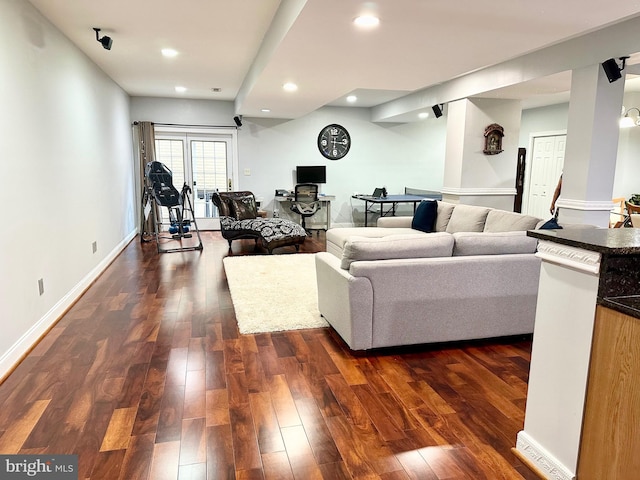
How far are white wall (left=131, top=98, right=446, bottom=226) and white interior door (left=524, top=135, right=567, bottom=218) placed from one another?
75.1 inches

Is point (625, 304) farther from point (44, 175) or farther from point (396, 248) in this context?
point (44, 175)

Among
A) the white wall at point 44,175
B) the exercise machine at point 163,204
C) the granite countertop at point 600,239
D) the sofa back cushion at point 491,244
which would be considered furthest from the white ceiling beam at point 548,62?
the white wall at point 44,175

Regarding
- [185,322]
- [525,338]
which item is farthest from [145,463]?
[525,338]

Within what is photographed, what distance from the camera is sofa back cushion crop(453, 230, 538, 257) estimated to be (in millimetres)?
3164

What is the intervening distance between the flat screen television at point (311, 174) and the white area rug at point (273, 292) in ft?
9.18

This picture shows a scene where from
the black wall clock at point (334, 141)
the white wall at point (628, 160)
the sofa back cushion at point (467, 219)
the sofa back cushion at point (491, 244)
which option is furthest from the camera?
the black wall clock at point (334, 141)

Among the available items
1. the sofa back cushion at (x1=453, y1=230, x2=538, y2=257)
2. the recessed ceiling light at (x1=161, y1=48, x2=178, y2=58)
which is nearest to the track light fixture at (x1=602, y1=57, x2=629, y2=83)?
the sofa back cushion at (x1=453, y1=230, x2=538, y2=257)

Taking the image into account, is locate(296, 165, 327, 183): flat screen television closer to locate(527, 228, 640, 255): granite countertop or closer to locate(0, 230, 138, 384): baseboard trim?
locate(0, 230, 138, 384): baseboard trim

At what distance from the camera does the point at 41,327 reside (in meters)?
3.34

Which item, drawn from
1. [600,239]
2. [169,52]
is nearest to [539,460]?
[600,239]

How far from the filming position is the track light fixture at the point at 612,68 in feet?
12.6

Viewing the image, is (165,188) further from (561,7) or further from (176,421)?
(561,7)

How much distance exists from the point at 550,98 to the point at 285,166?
4.75 m

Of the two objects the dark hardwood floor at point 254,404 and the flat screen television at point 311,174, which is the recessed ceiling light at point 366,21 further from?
the flat screen television at point 311,174
